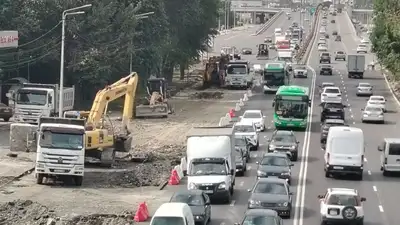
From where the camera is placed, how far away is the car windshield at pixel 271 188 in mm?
35438

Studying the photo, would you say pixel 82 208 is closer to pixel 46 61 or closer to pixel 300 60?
pixel 46 61

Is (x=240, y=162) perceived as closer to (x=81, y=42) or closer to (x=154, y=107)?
(x=154, y=107)

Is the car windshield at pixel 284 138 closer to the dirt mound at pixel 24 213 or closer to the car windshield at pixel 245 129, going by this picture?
the car windshield at pixel 245 129

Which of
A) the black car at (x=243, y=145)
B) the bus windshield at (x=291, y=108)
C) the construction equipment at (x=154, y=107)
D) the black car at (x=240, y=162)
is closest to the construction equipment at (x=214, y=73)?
the construction equipment at (x=154, y=107)

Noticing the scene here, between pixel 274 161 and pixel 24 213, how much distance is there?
12028mm

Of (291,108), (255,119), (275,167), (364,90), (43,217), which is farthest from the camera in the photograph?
(364,90)

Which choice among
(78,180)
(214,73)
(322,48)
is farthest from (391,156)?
(322,48)

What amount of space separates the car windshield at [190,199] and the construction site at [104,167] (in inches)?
99.3

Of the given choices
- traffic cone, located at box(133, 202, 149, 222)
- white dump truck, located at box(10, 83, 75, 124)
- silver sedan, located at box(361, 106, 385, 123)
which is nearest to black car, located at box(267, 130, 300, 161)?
traffic cone, located at box(133, 202, 149, 222)

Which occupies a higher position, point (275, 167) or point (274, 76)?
point (274, 76)

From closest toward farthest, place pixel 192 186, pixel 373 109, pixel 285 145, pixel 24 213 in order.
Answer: pixel 24 213 → pixel 192 186 → pixel 285 145 → pixel 373 109

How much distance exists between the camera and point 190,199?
109 feet

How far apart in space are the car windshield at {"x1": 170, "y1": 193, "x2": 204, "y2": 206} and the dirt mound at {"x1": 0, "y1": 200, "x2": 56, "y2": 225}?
5.11 metres

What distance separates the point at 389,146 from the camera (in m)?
46.1
